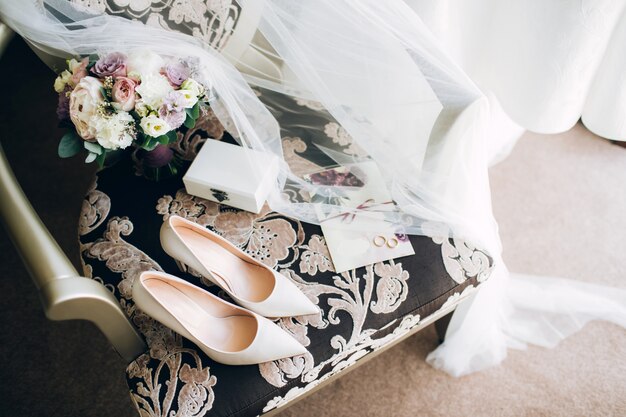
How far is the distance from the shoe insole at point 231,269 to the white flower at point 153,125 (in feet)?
0.52

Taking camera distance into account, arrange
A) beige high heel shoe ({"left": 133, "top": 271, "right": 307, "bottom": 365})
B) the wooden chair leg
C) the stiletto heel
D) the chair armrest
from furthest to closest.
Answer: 1. the wooden chair leg
2. the stiletto heel
3. beige high heel shoe ({"left": 133, "top": 271, "right": 307, "bottom": 365})
4. the chair armrest

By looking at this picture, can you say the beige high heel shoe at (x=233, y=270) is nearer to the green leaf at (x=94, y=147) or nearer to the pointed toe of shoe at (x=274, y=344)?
the pointed toe of shoe at (x=274, y=344)

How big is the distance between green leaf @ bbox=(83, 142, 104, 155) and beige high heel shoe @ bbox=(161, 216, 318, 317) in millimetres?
149

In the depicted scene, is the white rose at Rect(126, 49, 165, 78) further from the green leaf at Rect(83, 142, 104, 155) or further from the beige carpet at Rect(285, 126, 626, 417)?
the beige carpet at Rect(285, 126, 626, 417)

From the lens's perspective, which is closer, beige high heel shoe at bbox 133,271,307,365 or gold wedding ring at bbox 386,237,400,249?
beige high heel shoe at bbox 133,271,307,365

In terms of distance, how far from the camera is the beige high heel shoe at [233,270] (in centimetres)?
75

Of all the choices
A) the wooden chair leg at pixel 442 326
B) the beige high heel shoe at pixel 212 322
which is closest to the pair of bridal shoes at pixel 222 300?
the beige high heel shoe at pixel 212 322

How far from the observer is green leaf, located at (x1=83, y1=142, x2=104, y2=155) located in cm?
75

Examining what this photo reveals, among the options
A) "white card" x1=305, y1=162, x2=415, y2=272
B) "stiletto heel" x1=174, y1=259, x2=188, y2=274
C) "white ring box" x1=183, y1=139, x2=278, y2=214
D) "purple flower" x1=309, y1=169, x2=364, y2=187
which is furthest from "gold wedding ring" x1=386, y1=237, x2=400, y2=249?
"stiletto heel" x1=174, y1=259, x2=188, y2=274

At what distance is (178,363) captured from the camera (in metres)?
0.71

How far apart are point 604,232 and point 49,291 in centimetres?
137

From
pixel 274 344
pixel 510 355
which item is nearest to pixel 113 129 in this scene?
pixel 274 344

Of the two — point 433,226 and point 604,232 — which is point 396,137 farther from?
point 604,232

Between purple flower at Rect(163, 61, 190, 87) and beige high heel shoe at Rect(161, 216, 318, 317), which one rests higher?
purple flower at Rect(163, 61, 190, 87)
